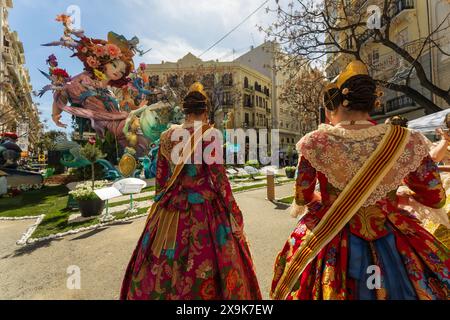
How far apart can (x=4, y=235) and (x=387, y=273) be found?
8.13 m

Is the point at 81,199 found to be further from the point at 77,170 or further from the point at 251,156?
the point at 251,156

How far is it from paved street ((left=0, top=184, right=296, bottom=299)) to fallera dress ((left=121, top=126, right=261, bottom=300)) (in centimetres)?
118

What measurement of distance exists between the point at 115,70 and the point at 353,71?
1978 centimetres

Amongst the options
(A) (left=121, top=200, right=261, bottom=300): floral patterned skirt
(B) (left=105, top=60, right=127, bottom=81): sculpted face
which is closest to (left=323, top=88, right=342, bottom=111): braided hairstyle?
(A) (left=121, top=200, right=261, bottom=300): floral patterned skirt

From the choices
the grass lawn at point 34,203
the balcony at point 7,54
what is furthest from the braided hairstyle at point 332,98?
the balcony at point 7,54

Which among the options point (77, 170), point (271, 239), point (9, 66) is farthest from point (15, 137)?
point (9, 66)

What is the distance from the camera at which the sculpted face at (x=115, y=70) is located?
61.3 ft

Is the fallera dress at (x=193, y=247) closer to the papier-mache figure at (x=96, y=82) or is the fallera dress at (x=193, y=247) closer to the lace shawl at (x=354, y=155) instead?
the lace shawl at (x=354, y=155)

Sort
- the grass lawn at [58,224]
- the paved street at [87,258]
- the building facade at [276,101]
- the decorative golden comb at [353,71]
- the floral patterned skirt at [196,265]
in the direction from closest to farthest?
the decorative golden comb at [353,71], the floral patterned skirt at [196,265], the paved street at [87,258], the grass lawn at [58,224], the building facade at [276,101]

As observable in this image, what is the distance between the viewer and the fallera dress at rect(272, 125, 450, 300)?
66.9 inches

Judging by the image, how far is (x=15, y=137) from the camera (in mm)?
14992

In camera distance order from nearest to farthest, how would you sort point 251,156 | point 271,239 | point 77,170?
point 271,239
point 77,170
point 251,156

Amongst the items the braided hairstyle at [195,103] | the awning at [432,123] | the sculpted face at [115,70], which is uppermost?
the sculpted face at [115,70]

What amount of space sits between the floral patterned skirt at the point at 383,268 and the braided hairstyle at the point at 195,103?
1698mm
